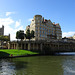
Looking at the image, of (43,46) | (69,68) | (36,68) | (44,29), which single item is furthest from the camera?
(44,29)

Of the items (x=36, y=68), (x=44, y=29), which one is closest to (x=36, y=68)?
(x=36, y=68)

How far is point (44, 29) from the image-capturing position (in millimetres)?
94000

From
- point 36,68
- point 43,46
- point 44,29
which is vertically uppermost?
point 44,29

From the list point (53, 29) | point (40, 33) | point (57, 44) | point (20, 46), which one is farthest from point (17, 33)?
point (53, 29)

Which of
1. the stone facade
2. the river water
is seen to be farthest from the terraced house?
the river water

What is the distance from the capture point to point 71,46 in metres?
84.8

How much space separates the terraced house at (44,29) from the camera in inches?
3511

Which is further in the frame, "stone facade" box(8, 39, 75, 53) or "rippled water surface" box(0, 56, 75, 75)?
"stone facade" box(8, 39, 75, 53)

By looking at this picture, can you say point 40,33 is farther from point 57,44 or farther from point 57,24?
point 57,24

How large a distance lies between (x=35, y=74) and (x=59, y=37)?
93.9 meters

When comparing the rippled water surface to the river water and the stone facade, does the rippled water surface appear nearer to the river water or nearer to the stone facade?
the river water

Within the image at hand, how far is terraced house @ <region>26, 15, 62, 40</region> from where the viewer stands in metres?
89.2

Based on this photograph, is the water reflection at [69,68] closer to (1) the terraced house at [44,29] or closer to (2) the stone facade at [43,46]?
(2) the stone facade at [43,46]

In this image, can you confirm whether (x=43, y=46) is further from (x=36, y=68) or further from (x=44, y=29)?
(x=36, y=68)
